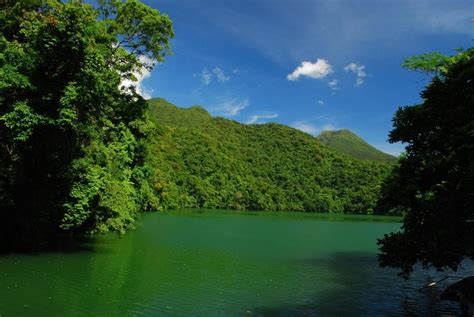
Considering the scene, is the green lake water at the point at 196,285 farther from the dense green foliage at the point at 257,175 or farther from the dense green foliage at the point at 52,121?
the dense green foliage at the point at 257,175

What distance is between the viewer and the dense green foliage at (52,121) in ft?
75.9

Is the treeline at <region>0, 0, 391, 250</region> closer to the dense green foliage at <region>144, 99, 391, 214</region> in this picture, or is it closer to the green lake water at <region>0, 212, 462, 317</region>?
the green lake water at <region>0, 212, 462, 317</region>

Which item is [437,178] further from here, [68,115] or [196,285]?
[68,115]

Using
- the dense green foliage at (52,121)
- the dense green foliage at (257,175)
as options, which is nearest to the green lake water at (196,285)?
the dense green foliage at (52,121)

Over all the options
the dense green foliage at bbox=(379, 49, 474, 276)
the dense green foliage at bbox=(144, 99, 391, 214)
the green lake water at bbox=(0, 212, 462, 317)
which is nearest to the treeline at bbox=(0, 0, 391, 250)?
the green lake water at bbox=(0, 212, 462, 317)

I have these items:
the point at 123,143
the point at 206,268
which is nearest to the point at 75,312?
the point at 206,268

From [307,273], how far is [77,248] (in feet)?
51.2

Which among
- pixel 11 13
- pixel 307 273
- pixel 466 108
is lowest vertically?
pixel 307 273

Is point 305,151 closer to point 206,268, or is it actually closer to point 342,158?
point 342,158

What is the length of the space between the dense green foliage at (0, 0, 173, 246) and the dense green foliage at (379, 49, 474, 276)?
1669cm

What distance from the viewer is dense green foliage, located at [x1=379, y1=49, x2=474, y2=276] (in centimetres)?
1505

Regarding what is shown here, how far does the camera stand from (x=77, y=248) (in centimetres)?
2939

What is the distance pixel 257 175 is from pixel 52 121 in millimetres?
151135

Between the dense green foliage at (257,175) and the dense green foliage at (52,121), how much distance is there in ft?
297
